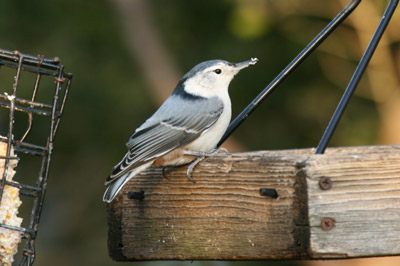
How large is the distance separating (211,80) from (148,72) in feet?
9.35

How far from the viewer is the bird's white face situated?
11.6ft

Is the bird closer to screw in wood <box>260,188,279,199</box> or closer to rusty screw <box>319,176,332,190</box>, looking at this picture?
screw in wood <box>260,188,279,199</box>

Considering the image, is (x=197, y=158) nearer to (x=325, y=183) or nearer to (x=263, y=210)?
(x=263, y=210)

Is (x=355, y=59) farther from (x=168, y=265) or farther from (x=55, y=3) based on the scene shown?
(x=55, y=3)

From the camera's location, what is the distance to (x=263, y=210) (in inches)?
99.3

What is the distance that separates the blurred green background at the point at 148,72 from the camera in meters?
6.06

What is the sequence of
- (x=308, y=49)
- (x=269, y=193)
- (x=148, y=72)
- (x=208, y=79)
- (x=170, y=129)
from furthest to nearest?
(x=148, y=72) → (x=208, y=79) → (x=170, y=129) → (x=308, y=49) → (x=269, y=193)

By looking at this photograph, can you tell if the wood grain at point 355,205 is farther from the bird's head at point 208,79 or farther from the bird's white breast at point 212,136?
the bird's head at point 208,79

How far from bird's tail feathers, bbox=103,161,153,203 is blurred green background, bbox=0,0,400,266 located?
2926 mm

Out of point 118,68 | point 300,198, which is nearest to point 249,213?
point 300,198

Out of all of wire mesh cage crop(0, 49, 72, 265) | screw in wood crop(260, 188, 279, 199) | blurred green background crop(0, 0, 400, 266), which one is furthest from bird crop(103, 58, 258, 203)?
blurred green background crop(0, 0, 400, 266)

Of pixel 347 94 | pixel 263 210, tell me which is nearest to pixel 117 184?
pixel 263 210

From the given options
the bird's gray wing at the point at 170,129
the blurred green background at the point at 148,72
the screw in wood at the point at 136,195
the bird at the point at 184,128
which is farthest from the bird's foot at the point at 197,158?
the blurred green background at the point at 148,72

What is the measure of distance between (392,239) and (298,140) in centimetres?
405
